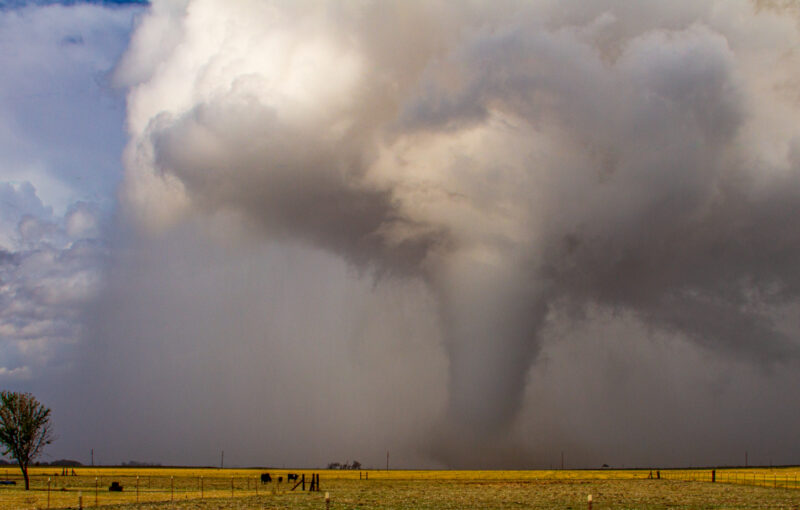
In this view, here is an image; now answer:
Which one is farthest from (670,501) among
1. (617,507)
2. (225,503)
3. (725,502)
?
Result: (225,503)

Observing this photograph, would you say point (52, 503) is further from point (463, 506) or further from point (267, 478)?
point (267, 478)

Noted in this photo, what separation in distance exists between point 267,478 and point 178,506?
6540 cm

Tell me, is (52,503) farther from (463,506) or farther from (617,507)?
(617,507)

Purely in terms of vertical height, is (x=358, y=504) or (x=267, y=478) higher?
(x=358, y=504)

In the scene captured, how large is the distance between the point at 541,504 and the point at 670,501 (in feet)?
45.8

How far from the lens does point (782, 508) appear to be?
56312 mm

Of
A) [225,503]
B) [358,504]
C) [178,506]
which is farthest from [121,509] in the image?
[358,504]

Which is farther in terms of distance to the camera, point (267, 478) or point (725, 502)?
point (267, 478)

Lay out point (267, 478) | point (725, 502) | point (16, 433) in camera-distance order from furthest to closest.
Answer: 1. point (267, 478)
2. point (16, 433)
3. point (725, 502)

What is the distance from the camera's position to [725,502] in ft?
213

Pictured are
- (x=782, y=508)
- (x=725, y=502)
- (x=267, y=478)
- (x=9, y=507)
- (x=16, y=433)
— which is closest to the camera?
(x=782, y=508)

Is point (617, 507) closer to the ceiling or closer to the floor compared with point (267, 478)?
closer to the ceiling

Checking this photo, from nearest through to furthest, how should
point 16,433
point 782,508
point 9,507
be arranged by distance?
1. point 782,508
2. point 9,507
3. point 16,433

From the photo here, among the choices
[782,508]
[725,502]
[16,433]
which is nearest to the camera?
[782,508]
